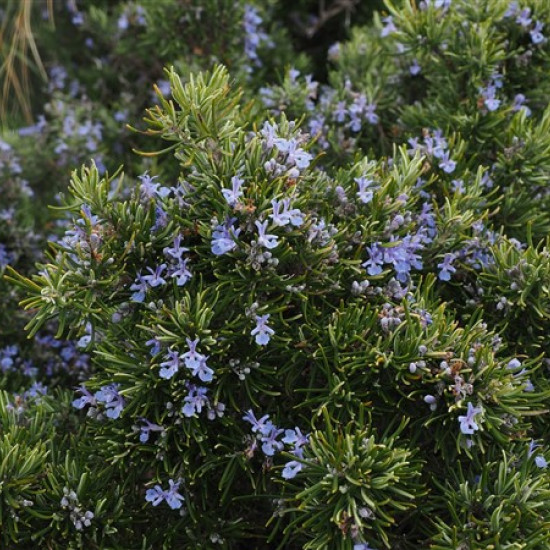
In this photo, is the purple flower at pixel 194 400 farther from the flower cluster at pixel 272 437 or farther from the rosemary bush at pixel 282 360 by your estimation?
the flower cluster at pixel 272 437

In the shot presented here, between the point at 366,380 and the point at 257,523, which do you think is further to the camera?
the point at 257,523

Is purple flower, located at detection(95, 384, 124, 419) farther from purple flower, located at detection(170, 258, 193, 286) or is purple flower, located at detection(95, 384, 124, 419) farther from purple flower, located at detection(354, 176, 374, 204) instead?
purple flower, located at detection(354, 176, 374, 204)

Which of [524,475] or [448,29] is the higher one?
[448,29]

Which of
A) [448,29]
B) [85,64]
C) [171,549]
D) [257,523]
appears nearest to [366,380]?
[257,523]

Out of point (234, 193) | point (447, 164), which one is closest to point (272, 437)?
point (234, 193)

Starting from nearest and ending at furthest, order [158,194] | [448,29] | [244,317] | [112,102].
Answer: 1. [244,317]
2. [158,194]
3. [448,29]
4. [112,102]

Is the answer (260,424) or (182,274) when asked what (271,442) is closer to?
(260,424)

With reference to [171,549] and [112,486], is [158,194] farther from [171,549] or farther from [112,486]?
[171,549]
